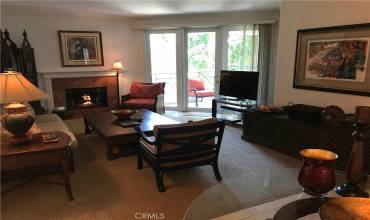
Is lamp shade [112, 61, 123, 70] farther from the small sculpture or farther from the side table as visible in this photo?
the small sculpture

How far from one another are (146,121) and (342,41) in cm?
291

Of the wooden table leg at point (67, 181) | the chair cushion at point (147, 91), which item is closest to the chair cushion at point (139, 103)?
the chair cushion at point (147, 91)

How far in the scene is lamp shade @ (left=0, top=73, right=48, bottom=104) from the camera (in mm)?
2213

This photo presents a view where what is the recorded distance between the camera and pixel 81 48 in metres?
5.90

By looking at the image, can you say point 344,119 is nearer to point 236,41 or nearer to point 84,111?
point 236,41

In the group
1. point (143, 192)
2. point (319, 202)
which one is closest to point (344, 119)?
point (319, 202)

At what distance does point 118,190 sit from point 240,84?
319 cm

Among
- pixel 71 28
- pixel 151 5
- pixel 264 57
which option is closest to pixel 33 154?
pixel 151 5

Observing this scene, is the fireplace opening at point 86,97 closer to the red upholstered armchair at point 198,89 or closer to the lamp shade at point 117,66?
the lamp shade at point 117,66

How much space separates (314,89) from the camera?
3641 mm

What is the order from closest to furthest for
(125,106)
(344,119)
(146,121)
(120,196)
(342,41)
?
1. (120,196)
2. (344,119)
3. (342,41)
4. (146,121)
5. (125,106)

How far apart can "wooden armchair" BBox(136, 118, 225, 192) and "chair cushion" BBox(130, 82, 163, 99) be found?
3033 mm

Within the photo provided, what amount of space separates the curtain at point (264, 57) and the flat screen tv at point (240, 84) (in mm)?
961

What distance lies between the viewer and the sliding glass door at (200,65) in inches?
Result: 241
